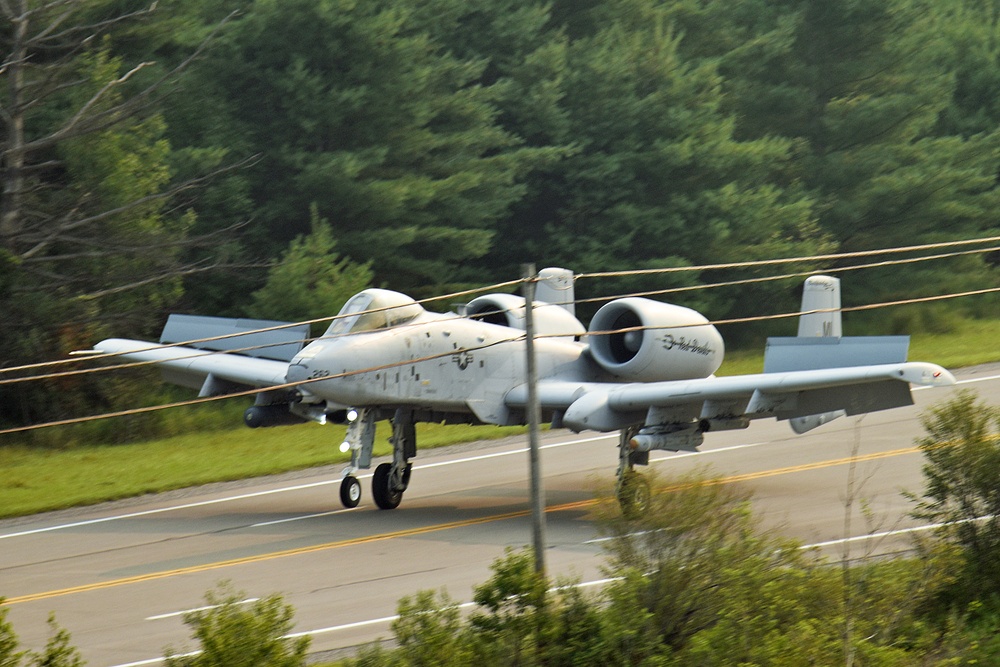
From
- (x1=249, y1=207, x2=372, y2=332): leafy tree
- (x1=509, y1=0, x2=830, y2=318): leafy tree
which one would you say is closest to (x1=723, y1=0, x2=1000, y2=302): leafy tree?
(x1=509, y1=0, x2=830, y2=318): leafy tree

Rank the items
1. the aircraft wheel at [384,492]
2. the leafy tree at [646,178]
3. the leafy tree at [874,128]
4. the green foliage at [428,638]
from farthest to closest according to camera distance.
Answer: the leafy tree at [874,128] < the leafy tree at [646,178] < the aircraft wheel at [384,492] < the green foliage at [428,638]

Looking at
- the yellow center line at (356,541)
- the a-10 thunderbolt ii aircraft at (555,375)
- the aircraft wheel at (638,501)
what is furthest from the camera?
the a-10 thunderbolt ii aircraft at (555,375)

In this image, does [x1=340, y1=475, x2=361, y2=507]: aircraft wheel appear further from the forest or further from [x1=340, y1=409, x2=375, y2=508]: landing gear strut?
the forest

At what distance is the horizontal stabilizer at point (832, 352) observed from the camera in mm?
17938

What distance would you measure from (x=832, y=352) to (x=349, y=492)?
778 cm

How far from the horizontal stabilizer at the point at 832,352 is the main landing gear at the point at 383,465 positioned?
5715 millimetres

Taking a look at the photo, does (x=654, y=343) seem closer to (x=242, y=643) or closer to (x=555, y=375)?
(x=555, y=375)

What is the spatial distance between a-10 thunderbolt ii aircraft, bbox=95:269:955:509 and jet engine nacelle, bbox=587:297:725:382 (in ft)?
0.07

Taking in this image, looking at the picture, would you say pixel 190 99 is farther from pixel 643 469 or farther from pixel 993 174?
pixel 993 174

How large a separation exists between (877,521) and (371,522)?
24.9 ft

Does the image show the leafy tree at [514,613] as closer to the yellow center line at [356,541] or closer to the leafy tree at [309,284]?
the yellow center line at [356,541]

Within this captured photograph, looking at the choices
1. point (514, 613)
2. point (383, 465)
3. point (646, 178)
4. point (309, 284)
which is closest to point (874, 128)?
point (646, 178)

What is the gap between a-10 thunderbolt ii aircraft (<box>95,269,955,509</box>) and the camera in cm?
1875

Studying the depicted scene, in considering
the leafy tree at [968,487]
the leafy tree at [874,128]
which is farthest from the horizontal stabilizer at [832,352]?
the leafy tree at [874,128]
